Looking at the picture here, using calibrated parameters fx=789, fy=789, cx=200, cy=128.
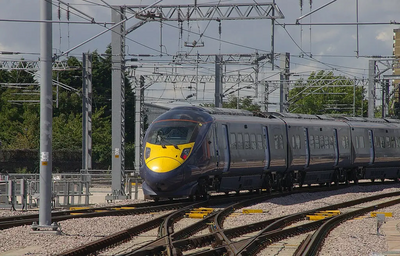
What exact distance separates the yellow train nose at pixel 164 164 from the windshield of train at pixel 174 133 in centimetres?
59

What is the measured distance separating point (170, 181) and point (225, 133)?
3405 millimetres

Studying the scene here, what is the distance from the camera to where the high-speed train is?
79.9ft

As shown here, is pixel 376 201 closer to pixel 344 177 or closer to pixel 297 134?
pixel 297 134

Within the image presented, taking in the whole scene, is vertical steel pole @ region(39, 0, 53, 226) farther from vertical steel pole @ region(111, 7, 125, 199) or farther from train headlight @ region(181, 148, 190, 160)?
vertical steel pole @ region(111, 7, 125, 199)

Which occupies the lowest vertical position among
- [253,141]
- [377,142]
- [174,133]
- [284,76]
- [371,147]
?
[371,147]

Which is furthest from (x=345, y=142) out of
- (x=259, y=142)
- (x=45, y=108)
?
(x=45, y=108)

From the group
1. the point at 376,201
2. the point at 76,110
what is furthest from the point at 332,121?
the point at 76,110

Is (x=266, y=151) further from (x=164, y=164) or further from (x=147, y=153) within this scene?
(x=164, y=164)

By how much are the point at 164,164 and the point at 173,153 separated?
464 mm

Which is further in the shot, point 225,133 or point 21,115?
point 21,115

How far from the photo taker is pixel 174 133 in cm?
2477

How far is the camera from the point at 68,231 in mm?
17156

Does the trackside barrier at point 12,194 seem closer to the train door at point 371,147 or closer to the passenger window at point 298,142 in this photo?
the passenger window at point 298,142

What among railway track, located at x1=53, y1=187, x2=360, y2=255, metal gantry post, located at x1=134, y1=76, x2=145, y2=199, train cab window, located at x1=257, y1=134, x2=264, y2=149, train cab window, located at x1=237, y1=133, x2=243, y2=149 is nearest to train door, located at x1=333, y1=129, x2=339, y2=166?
train cab window, located at x1=257, y1=134, x2=264, y2=149
